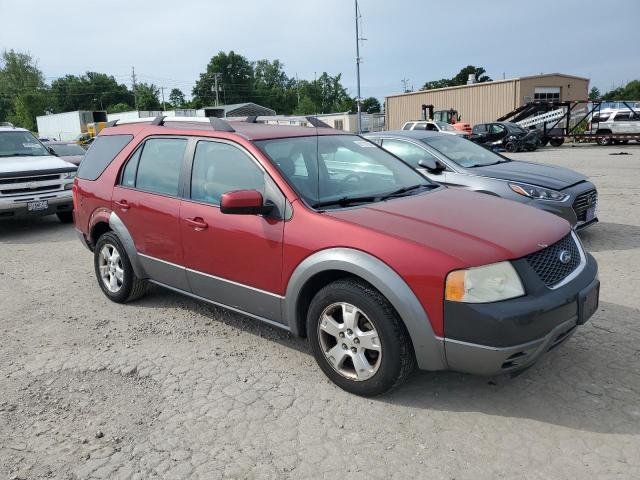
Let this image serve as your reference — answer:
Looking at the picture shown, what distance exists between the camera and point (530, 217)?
11.9ft

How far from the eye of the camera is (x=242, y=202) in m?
3.52

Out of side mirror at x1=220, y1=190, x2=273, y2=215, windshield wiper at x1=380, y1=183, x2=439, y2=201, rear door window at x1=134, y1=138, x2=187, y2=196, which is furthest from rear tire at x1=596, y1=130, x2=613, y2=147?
side mirror at x1=220, y1=190, x2=273, y2=215

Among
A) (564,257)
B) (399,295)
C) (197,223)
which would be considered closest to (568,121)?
(564,257)

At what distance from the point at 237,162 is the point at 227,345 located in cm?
145

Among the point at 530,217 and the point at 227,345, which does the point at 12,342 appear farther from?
the point at 530,217

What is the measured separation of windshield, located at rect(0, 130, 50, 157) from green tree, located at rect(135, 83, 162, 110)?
85.0 m

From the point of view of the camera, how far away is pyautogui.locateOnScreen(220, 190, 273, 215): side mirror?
11.5 ft

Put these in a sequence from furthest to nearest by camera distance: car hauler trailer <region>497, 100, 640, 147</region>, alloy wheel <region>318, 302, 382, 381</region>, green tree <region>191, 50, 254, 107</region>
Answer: green tree <region>191, 50, 254, 107</region> < car hauler trailer <region>497, 100, 640, 147</region> < alloy wheel <region>318, 302, 382, 381</region>

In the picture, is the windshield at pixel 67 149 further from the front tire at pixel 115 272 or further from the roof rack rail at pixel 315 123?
the roof rack rail at pixel 315 123

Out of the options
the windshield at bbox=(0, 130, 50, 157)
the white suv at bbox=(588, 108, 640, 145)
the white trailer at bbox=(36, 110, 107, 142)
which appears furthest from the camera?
the white trailer at bbox=(36, 110, 107, 142)

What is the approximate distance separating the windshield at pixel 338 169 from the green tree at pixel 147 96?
92.6 metres

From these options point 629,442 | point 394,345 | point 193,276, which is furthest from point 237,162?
point 629,442

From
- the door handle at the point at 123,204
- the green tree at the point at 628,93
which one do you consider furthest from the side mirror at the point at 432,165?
the green tree at the point at 628,93

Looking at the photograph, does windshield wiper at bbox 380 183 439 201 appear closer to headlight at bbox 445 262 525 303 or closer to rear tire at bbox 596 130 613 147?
headlight at bbox 445 262 525 303
